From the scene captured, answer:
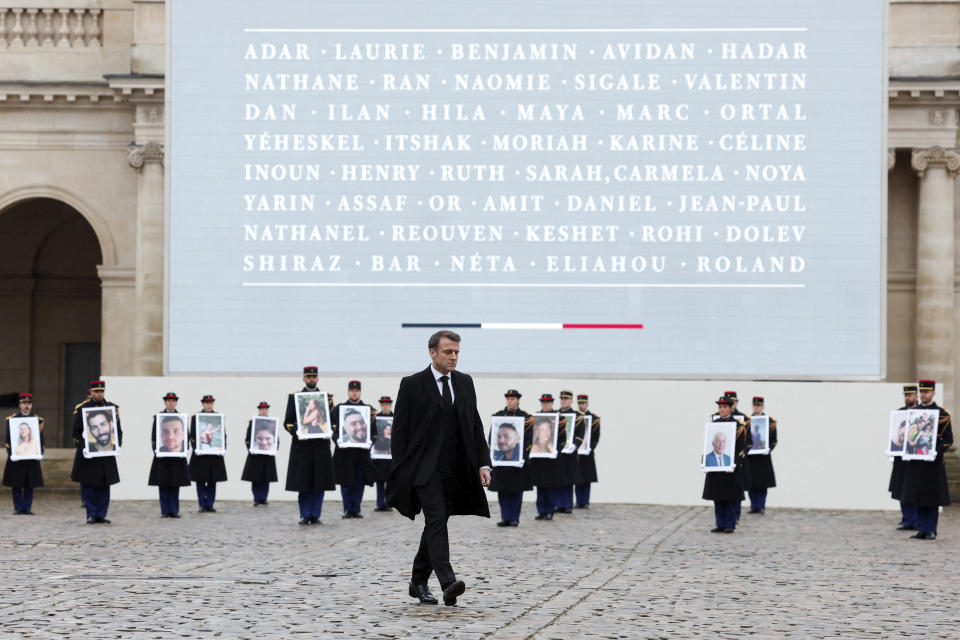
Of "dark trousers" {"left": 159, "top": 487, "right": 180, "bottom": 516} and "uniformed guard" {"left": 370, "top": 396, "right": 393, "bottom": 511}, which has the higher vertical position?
"uniformed guard" {"left": 370, "top": 396, "right": 393, "bottom": 511}

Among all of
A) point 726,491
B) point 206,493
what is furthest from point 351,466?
point 726,491

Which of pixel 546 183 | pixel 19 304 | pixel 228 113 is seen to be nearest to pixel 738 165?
pixel 546 183

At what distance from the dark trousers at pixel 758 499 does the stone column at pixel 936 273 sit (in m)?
6.93

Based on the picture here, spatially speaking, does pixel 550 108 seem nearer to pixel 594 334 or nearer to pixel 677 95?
pixel 677 95

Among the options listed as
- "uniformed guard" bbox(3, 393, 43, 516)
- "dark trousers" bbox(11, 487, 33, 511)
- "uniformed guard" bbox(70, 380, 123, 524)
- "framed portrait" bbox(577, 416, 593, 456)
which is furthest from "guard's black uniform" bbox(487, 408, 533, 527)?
"dark trousers" bbox(11, 487, 33, 511)

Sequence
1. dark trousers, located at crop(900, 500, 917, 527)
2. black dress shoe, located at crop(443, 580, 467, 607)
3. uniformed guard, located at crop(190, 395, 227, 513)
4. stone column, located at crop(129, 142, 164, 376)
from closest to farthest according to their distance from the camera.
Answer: black dress shoe, located at crop(443, 580, 467, 607), dark trousers, located at crop(900, 500, 917, 527), uniformed guard, located at crop(190, 395, 227, 513), stone column, located at crop(129, 142, 164, 376)

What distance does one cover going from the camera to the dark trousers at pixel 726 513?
18.4m

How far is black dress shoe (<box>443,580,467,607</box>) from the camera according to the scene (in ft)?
33.8

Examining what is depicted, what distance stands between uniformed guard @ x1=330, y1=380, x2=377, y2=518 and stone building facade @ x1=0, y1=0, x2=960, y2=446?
7.74 metres

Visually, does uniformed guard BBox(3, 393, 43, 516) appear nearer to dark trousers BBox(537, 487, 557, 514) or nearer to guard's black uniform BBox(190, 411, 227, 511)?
guard's black uniform BBox(190, 411, 227, 511)

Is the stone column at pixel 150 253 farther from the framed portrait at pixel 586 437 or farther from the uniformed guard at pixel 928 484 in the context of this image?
the uniformed guard at pixel 928 484

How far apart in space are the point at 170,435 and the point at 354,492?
251cm

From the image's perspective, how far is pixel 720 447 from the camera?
1859cm

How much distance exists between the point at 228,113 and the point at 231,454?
520 centimetres
